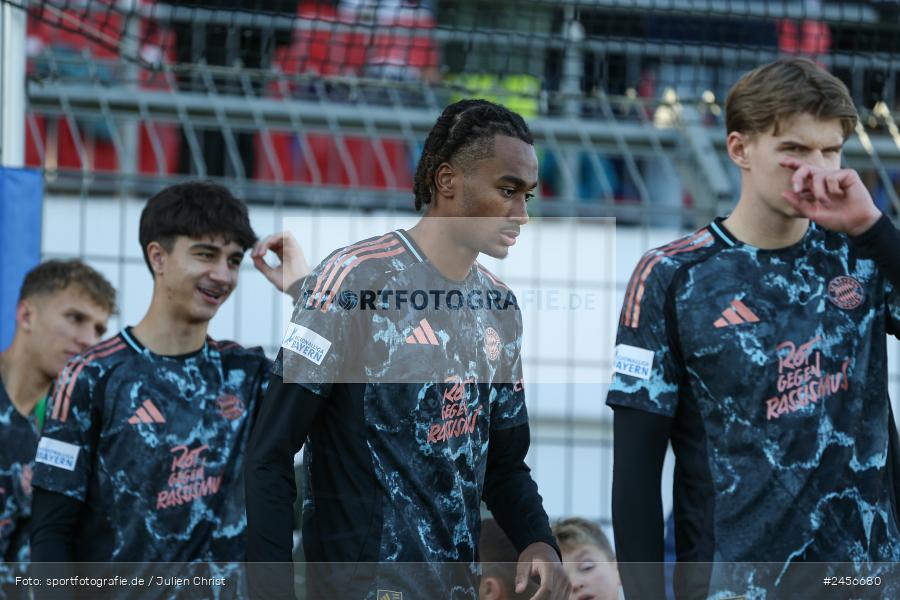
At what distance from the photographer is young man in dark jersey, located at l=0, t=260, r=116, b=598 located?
475 centimetres

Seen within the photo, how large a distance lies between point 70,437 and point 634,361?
5.22 feet

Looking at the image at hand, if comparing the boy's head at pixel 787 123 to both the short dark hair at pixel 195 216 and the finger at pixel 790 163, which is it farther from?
the short dark hair at pixel 195 216

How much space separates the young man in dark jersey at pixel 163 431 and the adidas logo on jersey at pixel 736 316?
4.66ft

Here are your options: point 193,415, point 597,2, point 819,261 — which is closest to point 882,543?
point 819,261

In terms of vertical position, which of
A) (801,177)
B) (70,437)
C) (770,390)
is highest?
(801,177)

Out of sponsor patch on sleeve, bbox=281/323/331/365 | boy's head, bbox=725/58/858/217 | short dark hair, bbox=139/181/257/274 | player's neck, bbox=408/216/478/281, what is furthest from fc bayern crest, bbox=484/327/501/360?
short dark hair, bbox=139/181/257/274

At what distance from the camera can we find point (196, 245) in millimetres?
4035

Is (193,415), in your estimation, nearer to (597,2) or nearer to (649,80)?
(597,2)

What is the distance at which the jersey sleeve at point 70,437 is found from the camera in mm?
3746

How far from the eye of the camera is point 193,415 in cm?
387

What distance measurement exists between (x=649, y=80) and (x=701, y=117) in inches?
18.0

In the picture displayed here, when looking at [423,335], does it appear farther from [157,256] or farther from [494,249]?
[157,256]

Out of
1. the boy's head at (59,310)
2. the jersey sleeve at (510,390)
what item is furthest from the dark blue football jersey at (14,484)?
the jersey sleeve at (510,390)

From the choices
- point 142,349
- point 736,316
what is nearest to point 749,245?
point 736,316
